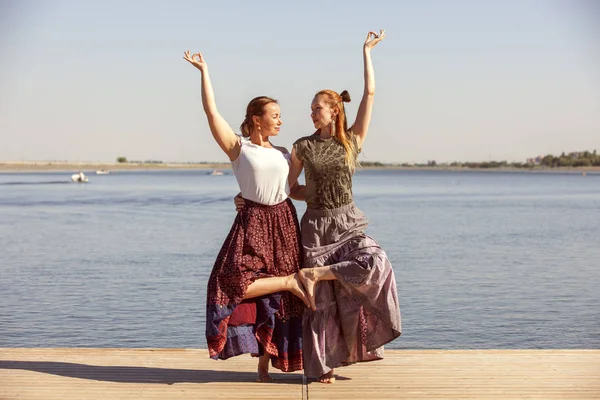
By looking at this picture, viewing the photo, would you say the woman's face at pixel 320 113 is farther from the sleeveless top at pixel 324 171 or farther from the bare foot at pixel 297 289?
the bare foot at pixel 297 289

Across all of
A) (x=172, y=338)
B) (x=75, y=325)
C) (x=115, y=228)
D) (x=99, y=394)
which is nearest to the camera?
(x=99, y=394)

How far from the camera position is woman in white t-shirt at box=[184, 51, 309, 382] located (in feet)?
13.9

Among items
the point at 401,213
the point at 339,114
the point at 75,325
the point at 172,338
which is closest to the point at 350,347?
the point at 339,114

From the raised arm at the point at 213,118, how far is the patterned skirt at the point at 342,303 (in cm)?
49

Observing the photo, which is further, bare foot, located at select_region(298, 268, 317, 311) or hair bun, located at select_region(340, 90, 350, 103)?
hair bun, located at select_region(340, 90, 350, 103)

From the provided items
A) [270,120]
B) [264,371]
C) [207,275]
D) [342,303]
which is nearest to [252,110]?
[270,120]

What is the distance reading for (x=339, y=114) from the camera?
4352mm

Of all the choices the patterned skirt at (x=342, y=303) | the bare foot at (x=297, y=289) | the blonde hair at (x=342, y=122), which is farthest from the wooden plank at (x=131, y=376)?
the blonde hair at (x=342, y=122)

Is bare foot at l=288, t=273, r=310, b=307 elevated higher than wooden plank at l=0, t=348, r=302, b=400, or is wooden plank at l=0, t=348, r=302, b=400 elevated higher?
bare foot at l=288, t=273, r=310, b=307

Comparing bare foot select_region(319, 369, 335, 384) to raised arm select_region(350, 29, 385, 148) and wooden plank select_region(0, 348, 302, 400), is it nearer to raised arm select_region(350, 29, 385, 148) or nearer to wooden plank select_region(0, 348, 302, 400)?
wooden plank select_region(0, 348, 302, 400)

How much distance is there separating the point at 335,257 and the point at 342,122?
638 mm

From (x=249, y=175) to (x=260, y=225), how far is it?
0.24m

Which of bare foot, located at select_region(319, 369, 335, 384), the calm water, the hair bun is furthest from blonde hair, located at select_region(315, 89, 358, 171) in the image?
the calm water

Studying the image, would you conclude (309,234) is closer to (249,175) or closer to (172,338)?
(249,175)
